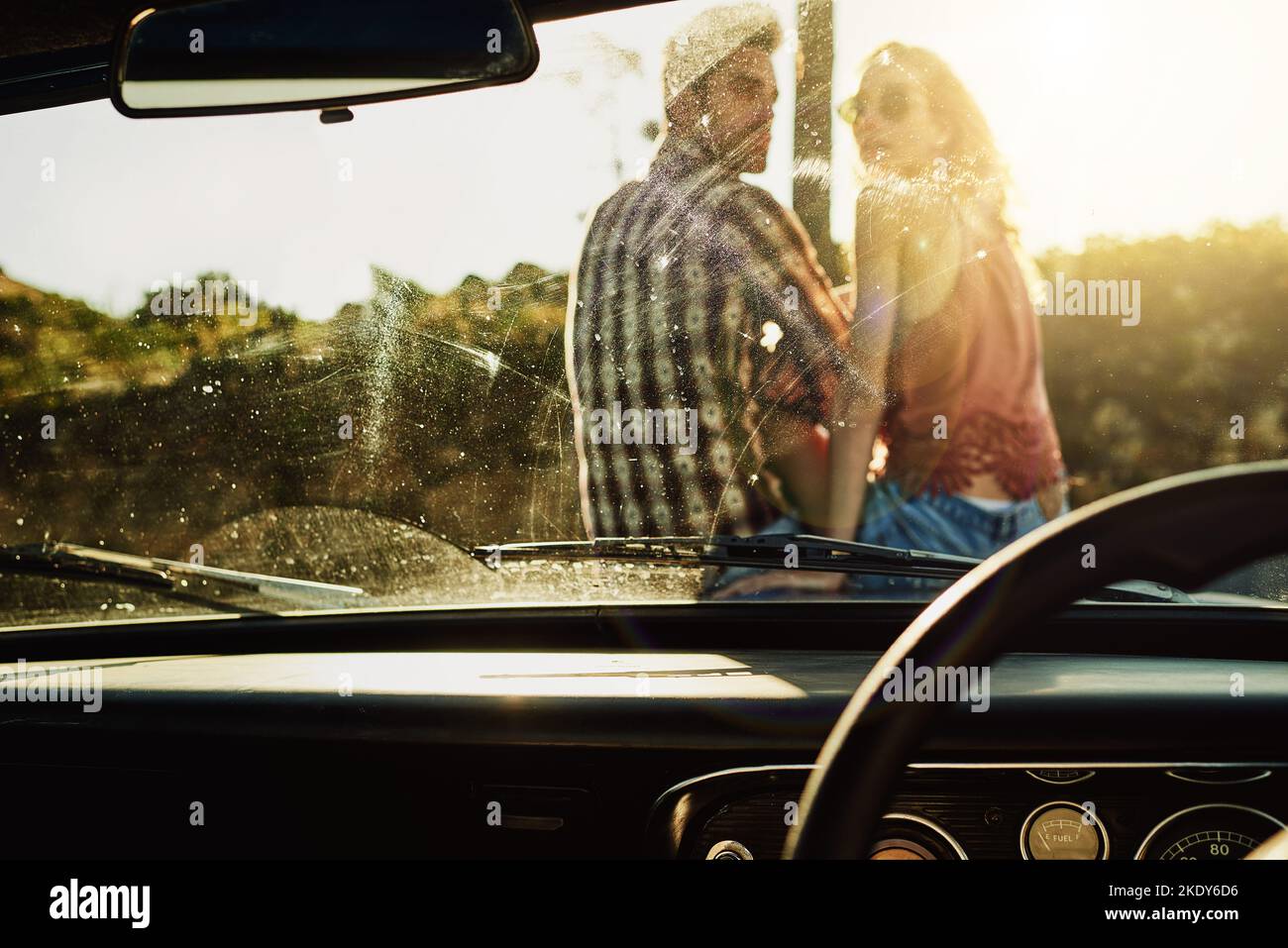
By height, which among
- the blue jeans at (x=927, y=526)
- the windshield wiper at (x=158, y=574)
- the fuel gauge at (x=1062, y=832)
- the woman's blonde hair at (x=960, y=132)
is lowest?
the fuel gauge at (x=1062, y=832)

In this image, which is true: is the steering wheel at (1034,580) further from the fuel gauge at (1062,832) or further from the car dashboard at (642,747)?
the fuel gauge at (1062,832)

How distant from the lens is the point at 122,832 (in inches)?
95.4

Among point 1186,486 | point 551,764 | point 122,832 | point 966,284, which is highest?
point 966,284

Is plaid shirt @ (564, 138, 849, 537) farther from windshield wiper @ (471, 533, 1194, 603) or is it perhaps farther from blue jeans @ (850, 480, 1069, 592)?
blue jeans @ (850, 480, 1069, 592)

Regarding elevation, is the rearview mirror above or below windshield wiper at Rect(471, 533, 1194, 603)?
above

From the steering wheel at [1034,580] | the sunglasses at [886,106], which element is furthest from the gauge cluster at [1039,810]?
the sunglasses at [886,106]

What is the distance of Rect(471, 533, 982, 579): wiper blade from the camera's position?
2543mm

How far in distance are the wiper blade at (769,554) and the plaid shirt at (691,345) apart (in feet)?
0.13

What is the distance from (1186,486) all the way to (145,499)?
258 centimetres

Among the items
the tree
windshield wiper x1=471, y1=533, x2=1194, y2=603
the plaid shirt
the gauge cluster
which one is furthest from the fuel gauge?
the tree

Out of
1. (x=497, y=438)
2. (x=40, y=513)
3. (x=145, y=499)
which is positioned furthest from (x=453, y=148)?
(x=40, y=513)

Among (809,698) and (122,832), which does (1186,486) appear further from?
(122,832)

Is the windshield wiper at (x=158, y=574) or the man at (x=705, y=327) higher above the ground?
the man at (x=705, y=327)

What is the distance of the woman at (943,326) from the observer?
8.25 feet
